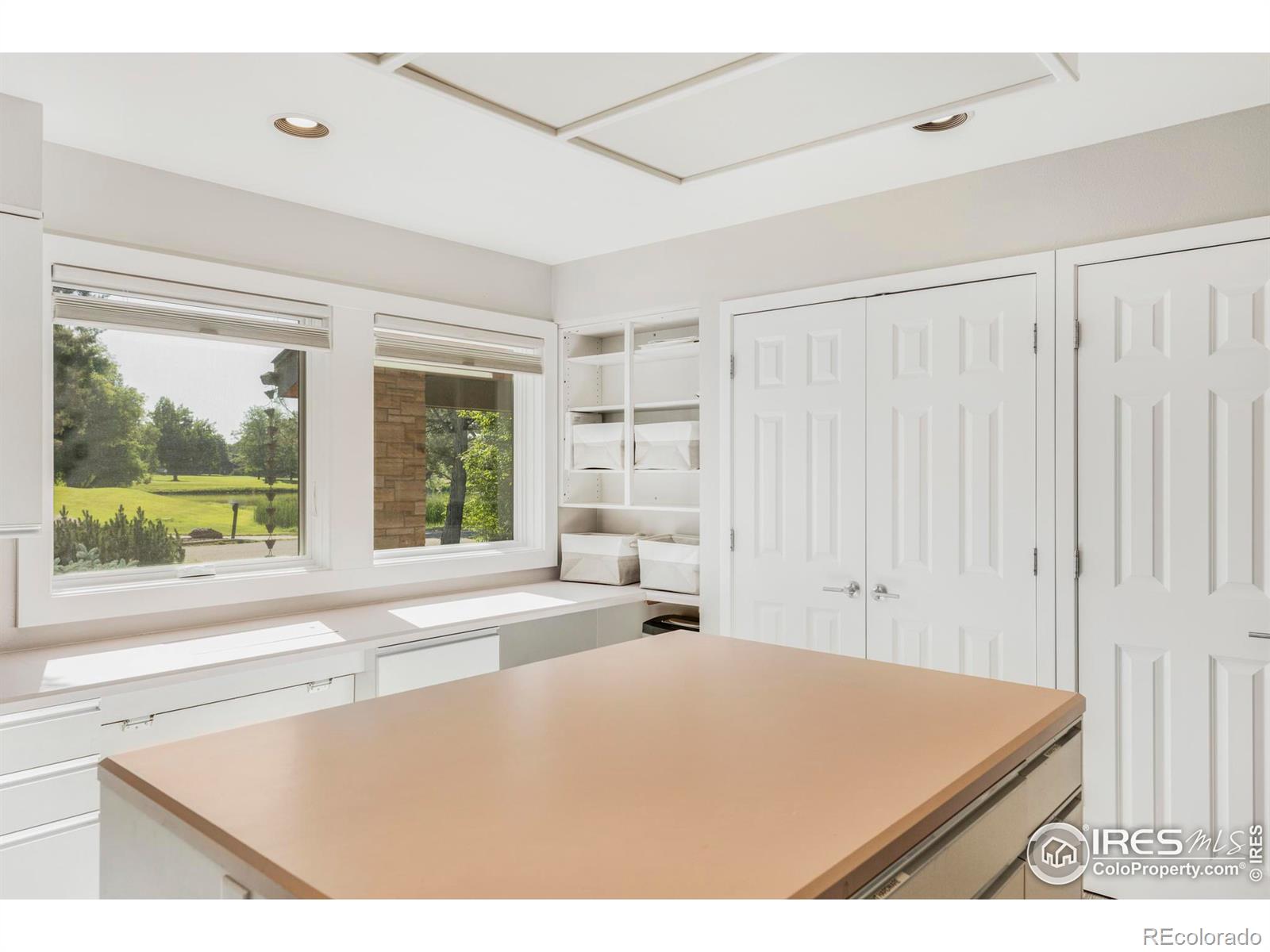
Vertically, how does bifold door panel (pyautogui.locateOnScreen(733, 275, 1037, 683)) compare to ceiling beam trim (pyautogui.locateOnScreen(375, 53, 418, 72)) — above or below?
below

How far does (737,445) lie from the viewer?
3.35 m

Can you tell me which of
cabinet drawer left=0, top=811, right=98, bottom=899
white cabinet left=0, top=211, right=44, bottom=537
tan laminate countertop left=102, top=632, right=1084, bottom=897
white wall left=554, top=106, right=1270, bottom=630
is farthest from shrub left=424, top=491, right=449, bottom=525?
tan laminate countertop left=102, top=632, right=1084, bottom=897

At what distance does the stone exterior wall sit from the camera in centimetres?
343

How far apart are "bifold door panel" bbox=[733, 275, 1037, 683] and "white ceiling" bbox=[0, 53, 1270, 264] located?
515 millimetres

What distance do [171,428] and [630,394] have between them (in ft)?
6.10

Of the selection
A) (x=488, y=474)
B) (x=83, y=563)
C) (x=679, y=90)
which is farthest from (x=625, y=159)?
(x=488, y=474)

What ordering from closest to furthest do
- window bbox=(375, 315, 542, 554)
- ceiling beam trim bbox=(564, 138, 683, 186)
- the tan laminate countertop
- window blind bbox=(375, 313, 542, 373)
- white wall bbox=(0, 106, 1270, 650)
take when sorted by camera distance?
the tan laminate countertop < ceiling beam trim bbox=(564, 138, 683, 186) < white wall bbox=(0, 106, 1270, 650) < window blind bbox=(375, 313, 542, 373) < window bbox=(375, 315, 542, 554)

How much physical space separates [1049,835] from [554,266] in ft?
11.0

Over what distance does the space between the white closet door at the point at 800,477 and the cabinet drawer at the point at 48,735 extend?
2203 mm

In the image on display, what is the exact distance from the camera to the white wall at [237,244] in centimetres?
248

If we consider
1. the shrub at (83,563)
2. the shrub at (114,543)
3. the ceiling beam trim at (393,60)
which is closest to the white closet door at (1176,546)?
the ceiling beam trim at (393,60)

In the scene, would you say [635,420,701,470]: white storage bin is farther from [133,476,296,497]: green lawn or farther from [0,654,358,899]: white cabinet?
[0,654,358,899]: white cabinet

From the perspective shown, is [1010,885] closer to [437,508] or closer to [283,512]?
[283,512]
